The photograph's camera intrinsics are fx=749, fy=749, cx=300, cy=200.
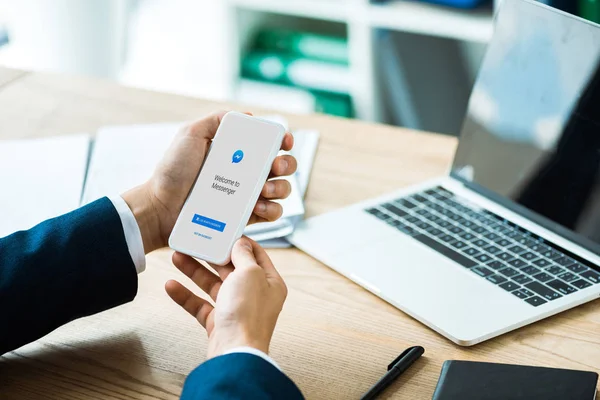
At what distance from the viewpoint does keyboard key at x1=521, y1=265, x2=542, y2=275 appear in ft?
2.76

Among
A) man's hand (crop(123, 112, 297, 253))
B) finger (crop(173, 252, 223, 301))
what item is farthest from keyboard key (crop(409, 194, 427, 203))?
finger (crop(173, 252, 223, 301))

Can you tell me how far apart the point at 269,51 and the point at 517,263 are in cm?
161

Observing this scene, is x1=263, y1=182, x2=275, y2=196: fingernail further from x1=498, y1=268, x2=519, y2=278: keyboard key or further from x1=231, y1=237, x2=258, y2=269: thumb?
x1=498, y1=268, x2=519, y2=278: keyboard key

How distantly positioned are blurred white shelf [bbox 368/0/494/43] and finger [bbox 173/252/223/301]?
1367mm

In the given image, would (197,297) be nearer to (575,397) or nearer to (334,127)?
(575,397)

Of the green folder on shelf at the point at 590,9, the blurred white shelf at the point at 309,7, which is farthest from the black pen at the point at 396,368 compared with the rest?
the blurred white shelf at the point at 309,7

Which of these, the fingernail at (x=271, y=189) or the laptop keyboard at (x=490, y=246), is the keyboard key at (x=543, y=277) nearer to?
the laptop keyboard at (x=490, y=246)

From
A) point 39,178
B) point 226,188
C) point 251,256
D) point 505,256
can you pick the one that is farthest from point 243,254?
point 39,178

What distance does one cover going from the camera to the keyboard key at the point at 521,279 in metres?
0.83

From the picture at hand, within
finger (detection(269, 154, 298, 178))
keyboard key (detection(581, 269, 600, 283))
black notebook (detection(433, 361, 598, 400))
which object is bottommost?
black notebook (detection(433, 361, 598, 400))

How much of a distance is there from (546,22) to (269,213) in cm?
40

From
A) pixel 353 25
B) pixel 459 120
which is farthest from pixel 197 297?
pixel 459 120

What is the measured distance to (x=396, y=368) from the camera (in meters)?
0.71

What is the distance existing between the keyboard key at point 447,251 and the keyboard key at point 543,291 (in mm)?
70
